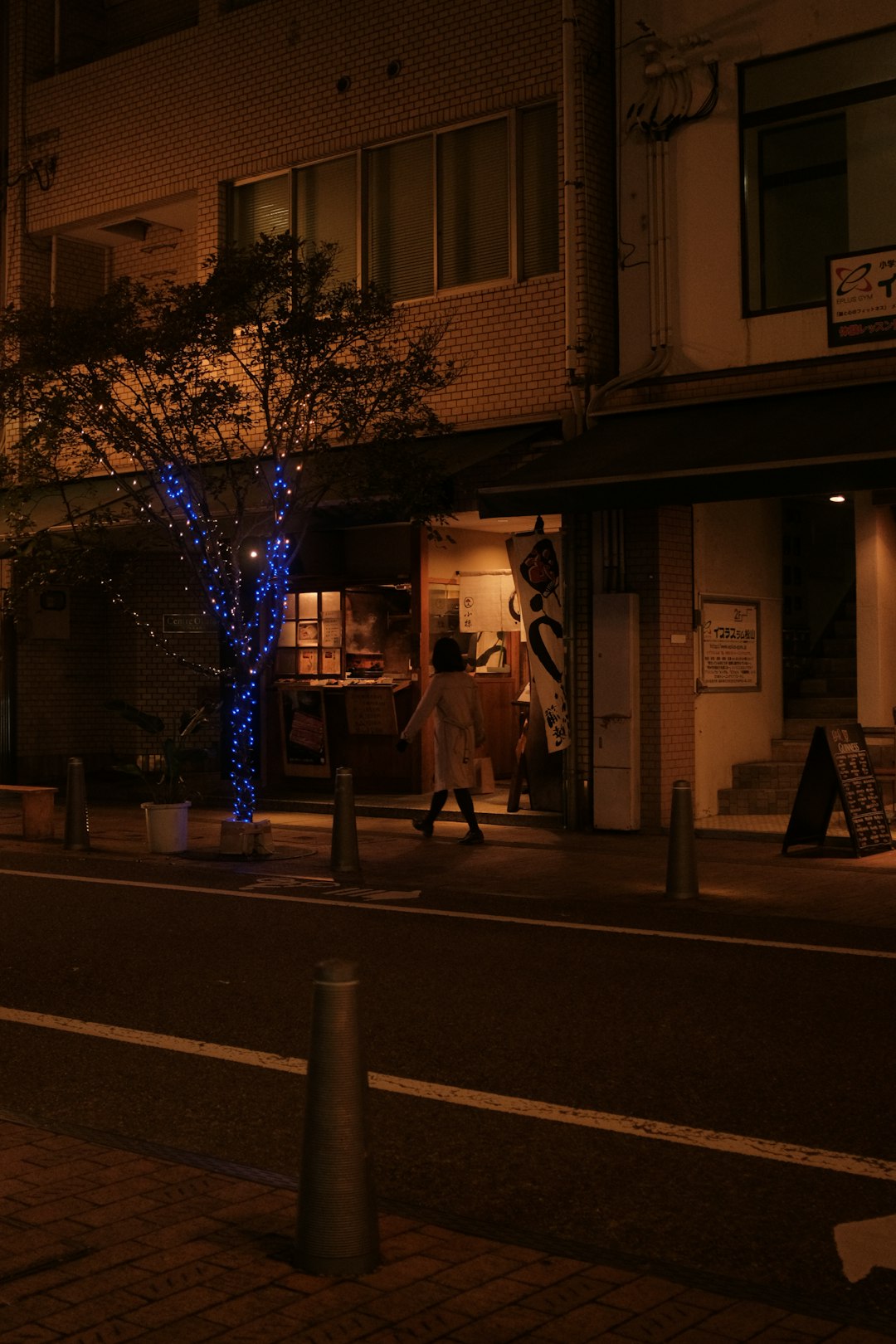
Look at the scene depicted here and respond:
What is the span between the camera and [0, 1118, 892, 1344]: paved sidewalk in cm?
405

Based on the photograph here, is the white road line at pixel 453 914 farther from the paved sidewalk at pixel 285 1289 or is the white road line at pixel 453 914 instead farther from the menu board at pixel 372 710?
the menu board at pixel 372 710

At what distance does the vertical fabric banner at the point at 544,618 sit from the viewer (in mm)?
15852

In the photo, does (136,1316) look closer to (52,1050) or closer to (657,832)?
(52,1050)

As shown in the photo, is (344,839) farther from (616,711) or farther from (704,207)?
(704,207)

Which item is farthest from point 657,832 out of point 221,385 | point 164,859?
point 221,385

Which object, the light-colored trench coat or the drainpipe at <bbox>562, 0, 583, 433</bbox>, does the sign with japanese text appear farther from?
the light-colored trench coat

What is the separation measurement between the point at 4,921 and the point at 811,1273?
23.8 ft

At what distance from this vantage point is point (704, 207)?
15188 millimetres

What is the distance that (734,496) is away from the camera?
1309 centimetres

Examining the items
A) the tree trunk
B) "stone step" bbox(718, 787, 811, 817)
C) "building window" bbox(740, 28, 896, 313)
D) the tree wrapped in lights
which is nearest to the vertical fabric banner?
the tree wrapped in lights

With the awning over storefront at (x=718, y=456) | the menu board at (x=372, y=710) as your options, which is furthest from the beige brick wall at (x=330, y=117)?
the menu board at (x=372, y=710)

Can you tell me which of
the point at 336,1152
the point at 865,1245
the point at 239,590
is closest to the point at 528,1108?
the point at 865,1245

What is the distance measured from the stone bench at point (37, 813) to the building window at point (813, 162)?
27.3ft

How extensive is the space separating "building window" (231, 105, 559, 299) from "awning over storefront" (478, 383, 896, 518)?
2.51 metres
